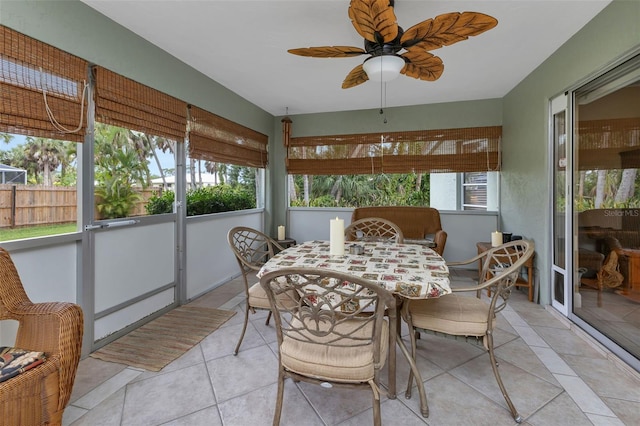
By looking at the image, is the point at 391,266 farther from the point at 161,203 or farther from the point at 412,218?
the point at 412,218

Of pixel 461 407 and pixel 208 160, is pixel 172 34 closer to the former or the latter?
pixel 208 160

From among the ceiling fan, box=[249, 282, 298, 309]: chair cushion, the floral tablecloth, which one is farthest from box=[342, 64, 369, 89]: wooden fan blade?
box=[249, 282, 298, 309]: chair cushion

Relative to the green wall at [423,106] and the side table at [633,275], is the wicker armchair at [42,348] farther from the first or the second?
the side table at [633,275]

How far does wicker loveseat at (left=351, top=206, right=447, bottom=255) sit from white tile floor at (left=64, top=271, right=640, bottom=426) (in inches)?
80.2

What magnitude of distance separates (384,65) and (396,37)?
18cm

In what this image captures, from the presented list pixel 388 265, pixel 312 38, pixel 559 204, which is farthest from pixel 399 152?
pixel 388 265

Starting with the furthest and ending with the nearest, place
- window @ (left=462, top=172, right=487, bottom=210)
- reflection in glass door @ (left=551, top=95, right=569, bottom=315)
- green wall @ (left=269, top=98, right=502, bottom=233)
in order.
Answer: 1. window @ (left=462, top=172, right=487, bottom=210)
2. green wall @ (left=269, top=98, right=502, bottom=233)
3. reflection in glass door @ (left=551, top=95, right=569, bottom=315)

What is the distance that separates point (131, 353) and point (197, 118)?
2.27 meters

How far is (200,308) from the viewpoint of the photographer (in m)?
3.02

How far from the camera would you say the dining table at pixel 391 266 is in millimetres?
1392

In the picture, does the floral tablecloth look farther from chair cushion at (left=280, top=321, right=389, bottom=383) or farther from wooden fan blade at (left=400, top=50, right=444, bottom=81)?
wooden fan blade at (left=400, top=50, right=444, bottom=81)

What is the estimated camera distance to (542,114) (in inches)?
119

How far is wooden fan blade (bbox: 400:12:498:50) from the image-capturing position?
1.57 m

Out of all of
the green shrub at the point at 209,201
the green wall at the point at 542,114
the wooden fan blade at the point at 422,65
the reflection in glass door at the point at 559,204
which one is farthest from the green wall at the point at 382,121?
the wooden fan blade at the point at 422,65
